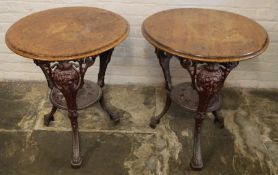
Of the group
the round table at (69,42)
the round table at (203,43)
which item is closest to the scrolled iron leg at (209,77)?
the round table at (203,43)

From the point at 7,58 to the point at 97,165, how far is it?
1.23m

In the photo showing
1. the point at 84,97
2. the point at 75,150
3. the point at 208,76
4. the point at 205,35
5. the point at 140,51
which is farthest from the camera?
the point at 140,51

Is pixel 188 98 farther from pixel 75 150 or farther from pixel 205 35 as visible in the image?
pixel 75 150

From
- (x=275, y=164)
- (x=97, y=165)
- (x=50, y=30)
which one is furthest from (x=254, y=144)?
(x=50, y=30)

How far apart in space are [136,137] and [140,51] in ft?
2.30

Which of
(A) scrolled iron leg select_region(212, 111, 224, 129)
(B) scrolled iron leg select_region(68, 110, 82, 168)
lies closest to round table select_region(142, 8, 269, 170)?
(A) scrolled iron leg select_region(212, 111, 224, 129)

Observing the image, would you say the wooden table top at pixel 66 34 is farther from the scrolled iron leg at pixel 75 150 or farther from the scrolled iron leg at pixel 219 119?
the scrolled iron leg at pixel 219 119

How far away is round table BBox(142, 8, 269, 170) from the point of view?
1.52 meters

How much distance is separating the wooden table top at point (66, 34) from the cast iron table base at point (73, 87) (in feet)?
0.30

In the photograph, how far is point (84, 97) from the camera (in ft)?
6.76

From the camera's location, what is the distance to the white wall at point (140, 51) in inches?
88.4

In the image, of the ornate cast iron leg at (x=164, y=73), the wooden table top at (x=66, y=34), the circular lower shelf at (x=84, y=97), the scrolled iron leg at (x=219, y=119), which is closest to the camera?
the wooden table top at (x=66, y=34)

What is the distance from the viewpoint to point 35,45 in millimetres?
1537

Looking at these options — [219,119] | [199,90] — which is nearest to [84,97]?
[199,90]
